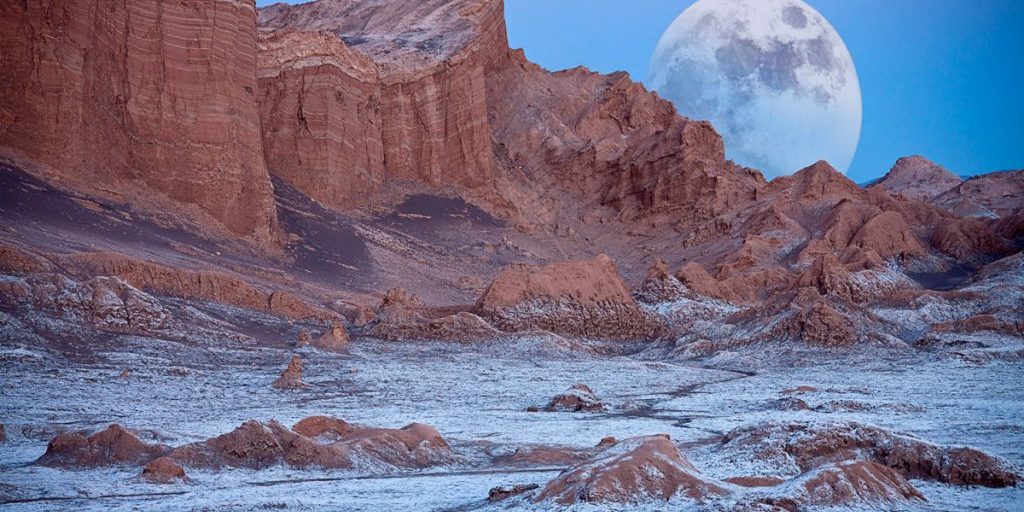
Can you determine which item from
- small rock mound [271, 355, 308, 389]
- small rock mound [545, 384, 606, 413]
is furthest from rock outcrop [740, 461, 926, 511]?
small rock mound [271, 355, 308, 389]

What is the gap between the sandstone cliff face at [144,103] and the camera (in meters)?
42.5

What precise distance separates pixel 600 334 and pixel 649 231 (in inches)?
1444

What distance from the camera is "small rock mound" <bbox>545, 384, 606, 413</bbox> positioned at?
22.1m

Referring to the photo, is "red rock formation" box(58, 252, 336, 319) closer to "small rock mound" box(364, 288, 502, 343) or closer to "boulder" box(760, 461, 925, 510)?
"small rock mound" box(364, 288, 502, 343)

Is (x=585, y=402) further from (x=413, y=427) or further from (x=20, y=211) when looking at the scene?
(x=20, y=211)

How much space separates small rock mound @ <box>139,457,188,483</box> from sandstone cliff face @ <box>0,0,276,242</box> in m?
31.8

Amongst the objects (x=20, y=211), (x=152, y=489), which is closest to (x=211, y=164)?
(x=20, y=211)

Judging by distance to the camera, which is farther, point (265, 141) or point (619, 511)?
point (265, 141)

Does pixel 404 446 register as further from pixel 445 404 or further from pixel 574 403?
pixel 445 404

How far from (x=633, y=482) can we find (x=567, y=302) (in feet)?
103

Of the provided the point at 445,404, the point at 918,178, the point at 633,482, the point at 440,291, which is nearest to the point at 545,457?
the point at 633,482

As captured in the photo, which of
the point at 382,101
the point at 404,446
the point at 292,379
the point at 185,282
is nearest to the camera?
the point at 404,446

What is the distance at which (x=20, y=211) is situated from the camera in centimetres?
3756

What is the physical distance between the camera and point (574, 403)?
22.4 m
